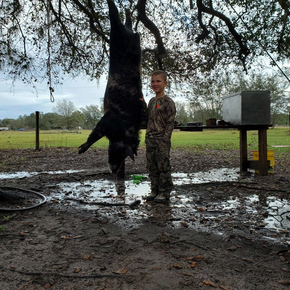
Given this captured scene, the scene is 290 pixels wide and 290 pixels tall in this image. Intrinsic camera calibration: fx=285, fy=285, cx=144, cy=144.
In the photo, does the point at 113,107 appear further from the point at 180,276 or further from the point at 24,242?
the point at 180,276

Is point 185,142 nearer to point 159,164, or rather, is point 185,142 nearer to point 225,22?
point 225,22

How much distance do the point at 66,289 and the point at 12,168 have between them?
884 cm

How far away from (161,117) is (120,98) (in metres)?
0.86

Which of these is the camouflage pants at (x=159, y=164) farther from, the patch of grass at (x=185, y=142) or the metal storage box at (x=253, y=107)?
the patch of grass at (x=185, y=142)

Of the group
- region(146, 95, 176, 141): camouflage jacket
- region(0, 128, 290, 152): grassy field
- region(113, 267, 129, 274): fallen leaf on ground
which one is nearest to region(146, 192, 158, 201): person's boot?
region(146, 95, 176, 141): camouflage jacket

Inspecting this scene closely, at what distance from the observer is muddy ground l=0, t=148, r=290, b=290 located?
2678 mm

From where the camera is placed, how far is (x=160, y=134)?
17.0ft

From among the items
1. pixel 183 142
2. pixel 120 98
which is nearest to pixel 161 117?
pixel 120 98

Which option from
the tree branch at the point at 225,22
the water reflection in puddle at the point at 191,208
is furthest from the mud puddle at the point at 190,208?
the tree branch at the point at 225,22

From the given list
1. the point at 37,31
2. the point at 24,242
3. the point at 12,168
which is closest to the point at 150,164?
the point at 24,242

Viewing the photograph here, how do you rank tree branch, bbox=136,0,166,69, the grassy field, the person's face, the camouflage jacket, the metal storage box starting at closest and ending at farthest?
the person's face, the camouflage jacket, tree branch, bbox=136,0,166,69, the metal storage box, the grassy field

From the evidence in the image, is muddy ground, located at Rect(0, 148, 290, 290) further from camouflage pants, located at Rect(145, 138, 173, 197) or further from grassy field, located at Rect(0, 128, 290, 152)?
grassy field, located at Rect(0, 128, 290, 152)

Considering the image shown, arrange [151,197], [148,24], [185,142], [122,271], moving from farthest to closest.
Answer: [185,142], [148,24], [151,197], [122,271]

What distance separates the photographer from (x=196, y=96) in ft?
37.0
